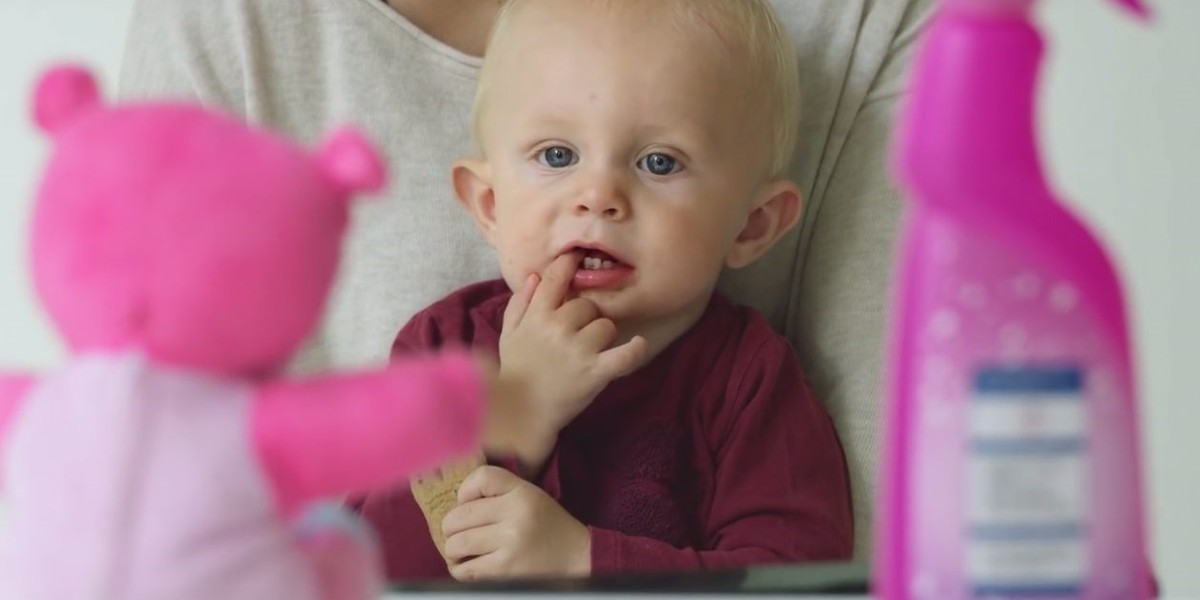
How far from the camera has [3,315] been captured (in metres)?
1.15

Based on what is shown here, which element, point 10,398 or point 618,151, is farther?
point 618,151

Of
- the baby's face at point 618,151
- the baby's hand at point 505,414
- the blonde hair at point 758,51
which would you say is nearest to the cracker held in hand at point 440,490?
the baby's face at point 618,151

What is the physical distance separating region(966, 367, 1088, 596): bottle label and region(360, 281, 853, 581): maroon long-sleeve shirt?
36cm

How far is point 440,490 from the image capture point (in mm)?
758

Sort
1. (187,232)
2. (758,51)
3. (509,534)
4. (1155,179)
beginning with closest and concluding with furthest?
(187,232), (509,534), (758,51), (1155,179)

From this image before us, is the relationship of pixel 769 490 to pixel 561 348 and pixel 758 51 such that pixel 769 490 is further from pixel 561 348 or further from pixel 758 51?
pixel 758 51

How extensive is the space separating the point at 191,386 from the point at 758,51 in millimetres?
A: 551

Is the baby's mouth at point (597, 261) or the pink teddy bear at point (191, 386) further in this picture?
→ the baby's mouth at point (597, 261)

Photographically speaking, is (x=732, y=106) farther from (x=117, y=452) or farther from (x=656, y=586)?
(x=117, y=452)

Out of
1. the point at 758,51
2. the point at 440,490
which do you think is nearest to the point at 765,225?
the point at 758,51

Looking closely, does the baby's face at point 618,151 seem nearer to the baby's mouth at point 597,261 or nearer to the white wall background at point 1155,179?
the baby's mouth at point 597,261

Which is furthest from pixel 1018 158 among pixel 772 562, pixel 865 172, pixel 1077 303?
pixel 865 172

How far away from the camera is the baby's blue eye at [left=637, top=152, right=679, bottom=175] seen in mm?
778

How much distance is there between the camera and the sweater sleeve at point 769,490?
0.71m
